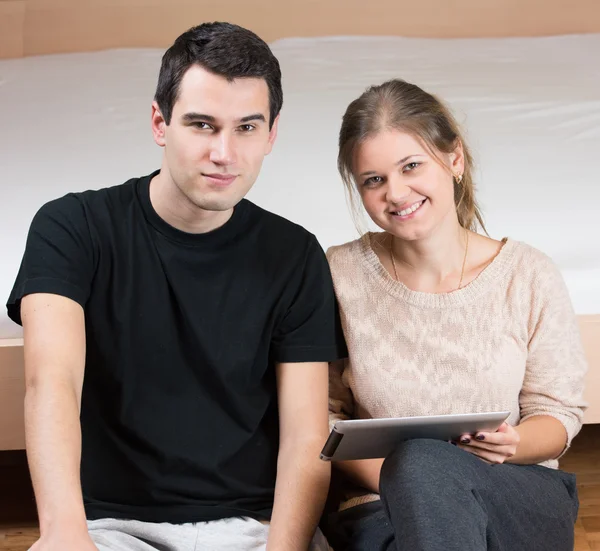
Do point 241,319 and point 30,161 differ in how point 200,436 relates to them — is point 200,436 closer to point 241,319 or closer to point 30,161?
point 241,319

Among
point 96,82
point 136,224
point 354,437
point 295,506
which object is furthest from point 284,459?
point 96,82

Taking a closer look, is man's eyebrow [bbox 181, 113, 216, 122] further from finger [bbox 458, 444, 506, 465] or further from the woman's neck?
finger [bbox 458, 444, 506, 465]

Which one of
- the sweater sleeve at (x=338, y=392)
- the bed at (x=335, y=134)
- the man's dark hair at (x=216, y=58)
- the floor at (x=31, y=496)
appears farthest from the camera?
the floor at (x=31, y=496)

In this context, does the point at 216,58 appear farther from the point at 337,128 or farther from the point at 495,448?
the point at 337,128

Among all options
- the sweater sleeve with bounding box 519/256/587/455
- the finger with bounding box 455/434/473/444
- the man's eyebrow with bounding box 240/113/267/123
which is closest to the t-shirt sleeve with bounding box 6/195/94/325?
the man's eyebrow with bounding box 240/113/267/123

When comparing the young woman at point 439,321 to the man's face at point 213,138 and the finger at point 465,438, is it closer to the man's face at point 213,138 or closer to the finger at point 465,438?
the finger at point 465,438

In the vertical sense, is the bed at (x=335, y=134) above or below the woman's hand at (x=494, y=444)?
above

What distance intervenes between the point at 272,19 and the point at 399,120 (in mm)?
1785

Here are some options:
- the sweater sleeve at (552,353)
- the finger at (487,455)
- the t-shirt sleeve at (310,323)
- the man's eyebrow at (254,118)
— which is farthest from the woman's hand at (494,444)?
the man's eyebrow at (254,118)

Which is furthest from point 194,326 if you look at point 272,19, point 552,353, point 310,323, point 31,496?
point 272,19

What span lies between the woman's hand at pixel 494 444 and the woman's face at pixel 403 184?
0.29 meters

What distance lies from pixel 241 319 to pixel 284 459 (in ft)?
0.66

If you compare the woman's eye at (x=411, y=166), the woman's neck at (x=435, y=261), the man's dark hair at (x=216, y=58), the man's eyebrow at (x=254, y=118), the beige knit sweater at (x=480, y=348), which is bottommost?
the beige knit sweater at (x=480, y=348)

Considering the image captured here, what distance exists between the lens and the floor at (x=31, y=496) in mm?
1806
